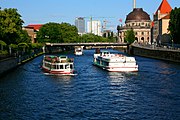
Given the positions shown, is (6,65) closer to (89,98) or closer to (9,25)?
(89,98)

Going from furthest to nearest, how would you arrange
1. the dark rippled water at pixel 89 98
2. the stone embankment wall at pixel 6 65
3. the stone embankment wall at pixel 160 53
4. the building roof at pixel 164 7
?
the building roof at pixel 164 7
the stone embankment wall at pixel 160 53
the stone embankment wall at pixel 6 65
the dark rippled water at pixel 89 98

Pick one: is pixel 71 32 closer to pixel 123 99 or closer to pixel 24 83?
pixel 24 83

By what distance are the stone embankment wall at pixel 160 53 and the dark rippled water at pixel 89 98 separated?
31.0 metres

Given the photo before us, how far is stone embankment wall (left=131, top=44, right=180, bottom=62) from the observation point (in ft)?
278

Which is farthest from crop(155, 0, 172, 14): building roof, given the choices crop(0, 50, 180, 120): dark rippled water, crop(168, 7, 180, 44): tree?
crop(0, 50, 180, 120): dark rippled water

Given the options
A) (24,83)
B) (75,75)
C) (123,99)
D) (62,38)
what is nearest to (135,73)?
(75,75)

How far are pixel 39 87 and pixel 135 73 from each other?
21.2 m

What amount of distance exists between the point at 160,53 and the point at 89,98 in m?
63.3

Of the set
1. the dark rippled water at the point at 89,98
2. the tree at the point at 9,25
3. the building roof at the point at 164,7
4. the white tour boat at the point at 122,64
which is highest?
the building roof at the point at 164,7

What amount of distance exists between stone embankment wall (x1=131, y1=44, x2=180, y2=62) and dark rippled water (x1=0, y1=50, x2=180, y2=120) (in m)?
31.0

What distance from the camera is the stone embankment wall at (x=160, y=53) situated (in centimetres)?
8469

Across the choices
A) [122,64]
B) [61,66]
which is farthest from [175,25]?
[61,66]

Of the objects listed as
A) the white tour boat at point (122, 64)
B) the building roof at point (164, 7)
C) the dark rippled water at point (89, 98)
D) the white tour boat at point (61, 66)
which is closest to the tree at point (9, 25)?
the white tour boat at point (61, 66)

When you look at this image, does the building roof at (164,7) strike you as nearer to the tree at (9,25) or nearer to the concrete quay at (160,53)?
the concrete quay at (160,53)
